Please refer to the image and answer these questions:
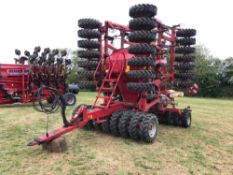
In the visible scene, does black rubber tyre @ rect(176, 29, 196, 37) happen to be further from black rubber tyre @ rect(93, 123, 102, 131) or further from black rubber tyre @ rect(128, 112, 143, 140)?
black rubber tyre @ rect(93, 123, 102, 131)

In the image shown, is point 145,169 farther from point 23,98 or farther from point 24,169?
point 23,98

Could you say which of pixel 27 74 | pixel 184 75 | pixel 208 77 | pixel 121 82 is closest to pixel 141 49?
pixel 121 82

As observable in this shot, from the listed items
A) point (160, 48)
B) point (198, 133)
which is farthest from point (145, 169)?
point (160, 48)

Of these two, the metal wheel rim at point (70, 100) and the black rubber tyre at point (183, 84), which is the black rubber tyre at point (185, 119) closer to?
the black rubber tyre at point (183, 84)

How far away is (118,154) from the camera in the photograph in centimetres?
445

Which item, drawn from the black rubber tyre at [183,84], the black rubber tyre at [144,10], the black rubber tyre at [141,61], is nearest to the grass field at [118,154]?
the black rubber tyre at [183,84]

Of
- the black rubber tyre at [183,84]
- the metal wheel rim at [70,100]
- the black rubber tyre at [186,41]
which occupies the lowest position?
the metal wheel rim at [70,100]

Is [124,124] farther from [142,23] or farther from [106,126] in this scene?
[142,23]

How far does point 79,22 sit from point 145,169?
12.4 ft

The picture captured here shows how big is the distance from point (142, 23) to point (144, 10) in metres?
0.30

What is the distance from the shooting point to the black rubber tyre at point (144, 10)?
17.2ft

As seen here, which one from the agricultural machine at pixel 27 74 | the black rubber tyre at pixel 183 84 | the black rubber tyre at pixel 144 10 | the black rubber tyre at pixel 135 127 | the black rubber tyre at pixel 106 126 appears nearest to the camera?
the black rubber tyre at pixel 135 127

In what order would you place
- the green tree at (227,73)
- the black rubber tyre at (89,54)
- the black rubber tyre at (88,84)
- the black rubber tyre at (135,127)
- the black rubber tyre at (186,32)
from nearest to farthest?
the black rubber tyre at (135,127) → the black rubber tyre at (89,54) → the black rubber tyre at (88,84) → the black rubber tyre at (186,32) → the green tree at (227,73)

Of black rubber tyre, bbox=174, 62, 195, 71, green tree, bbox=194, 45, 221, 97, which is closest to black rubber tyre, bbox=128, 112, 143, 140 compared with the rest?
black rubber tyre, bbox=174, 62, 195, 71
